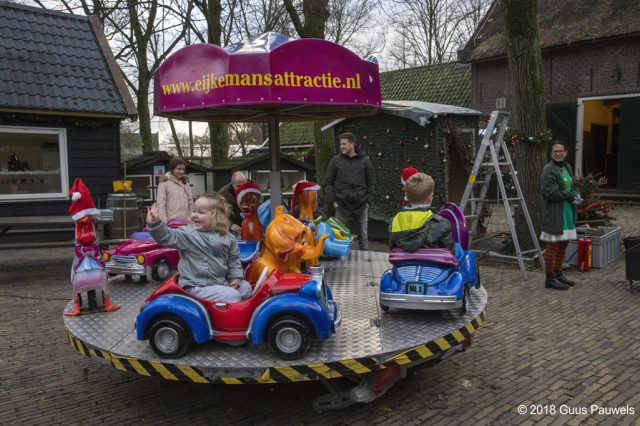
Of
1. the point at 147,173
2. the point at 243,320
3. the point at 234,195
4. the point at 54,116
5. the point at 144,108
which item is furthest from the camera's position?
the point at 144,108

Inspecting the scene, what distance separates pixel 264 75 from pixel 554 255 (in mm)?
4803

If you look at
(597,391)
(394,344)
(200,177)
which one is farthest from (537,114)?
(200,177)

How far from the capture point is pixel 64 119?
10.1 m

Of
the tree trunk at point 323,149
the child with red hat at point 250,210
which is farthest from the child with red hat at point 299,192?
the tree trunk at point 323,149

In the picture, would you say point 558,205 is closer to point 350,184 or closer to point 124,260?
point 350,184

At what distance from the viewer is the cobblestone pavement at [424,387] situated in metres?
3.39

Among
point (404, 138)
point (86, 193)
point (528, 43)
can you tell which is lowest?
point (86, 193)

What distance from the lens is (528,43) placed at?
8.38 meters

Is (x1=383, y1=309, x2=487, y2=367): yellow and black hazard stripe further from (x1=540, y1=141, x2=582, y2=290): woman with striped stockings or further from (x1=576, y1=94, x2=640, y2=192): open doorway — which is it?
(x1=576, y1=94, x2=640, y2=192): open doorway

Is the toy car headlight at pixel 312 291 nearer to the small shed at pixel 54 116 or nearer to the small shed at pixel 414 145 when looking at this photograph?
the small shed at pixel 414 145

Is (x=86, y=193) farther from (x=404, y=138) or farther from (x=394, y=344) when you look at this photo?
(x=404, y=138)

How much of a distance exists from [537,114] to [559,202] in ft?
8.08

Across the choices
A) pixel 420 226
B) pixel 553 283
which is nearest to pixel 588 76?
pixel 553 283

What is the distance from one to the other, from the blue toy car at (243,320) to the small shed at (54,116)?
7980 millimetres
